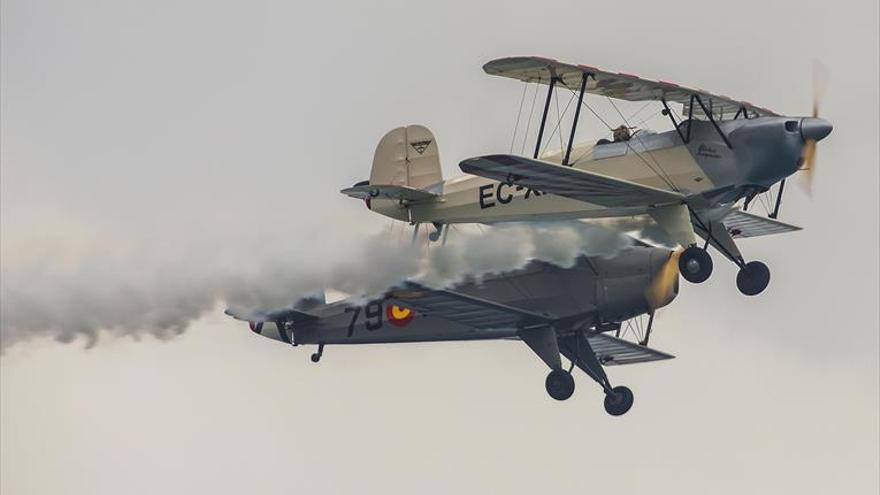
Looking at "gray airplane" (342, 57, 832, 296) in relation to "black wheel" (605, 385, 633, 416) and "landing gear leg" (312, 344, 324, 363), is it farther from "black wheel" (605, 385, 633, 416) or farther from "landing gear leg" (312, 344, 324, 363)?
"landing gear leg" (312, 344, 324, 363)

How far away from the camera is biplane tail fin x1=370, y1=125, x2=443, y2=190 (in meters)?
50.5

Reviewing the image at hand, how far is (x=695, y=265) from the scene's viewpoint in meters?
44.0

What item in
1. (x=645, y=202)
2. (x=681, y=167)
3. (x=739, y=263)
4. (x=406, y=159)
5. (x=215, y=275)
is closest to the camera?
(x=645, y=202)

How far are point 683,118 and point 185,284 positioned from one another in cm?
974

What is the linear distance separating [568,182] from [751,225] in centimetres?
667

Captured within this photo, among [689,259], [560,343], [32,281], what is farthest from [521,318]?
[32,281]

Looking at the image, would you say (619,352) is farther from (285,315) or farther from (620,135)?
(620,135)

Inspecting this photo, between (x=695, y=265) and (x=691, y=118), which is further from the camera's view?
(x=691, y=118)

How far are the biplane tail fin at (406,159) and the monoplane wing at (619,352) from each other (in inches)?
166

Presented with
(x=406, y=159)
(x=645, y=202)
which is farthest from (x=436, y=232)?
(x=645, y=202)

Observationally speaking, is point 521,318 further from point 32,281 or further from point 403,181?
point 32,281

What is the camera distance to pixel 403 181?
50531 millimetres

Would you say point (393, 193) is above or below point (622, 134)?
below

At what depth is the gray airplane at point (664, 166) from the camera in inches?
1725
